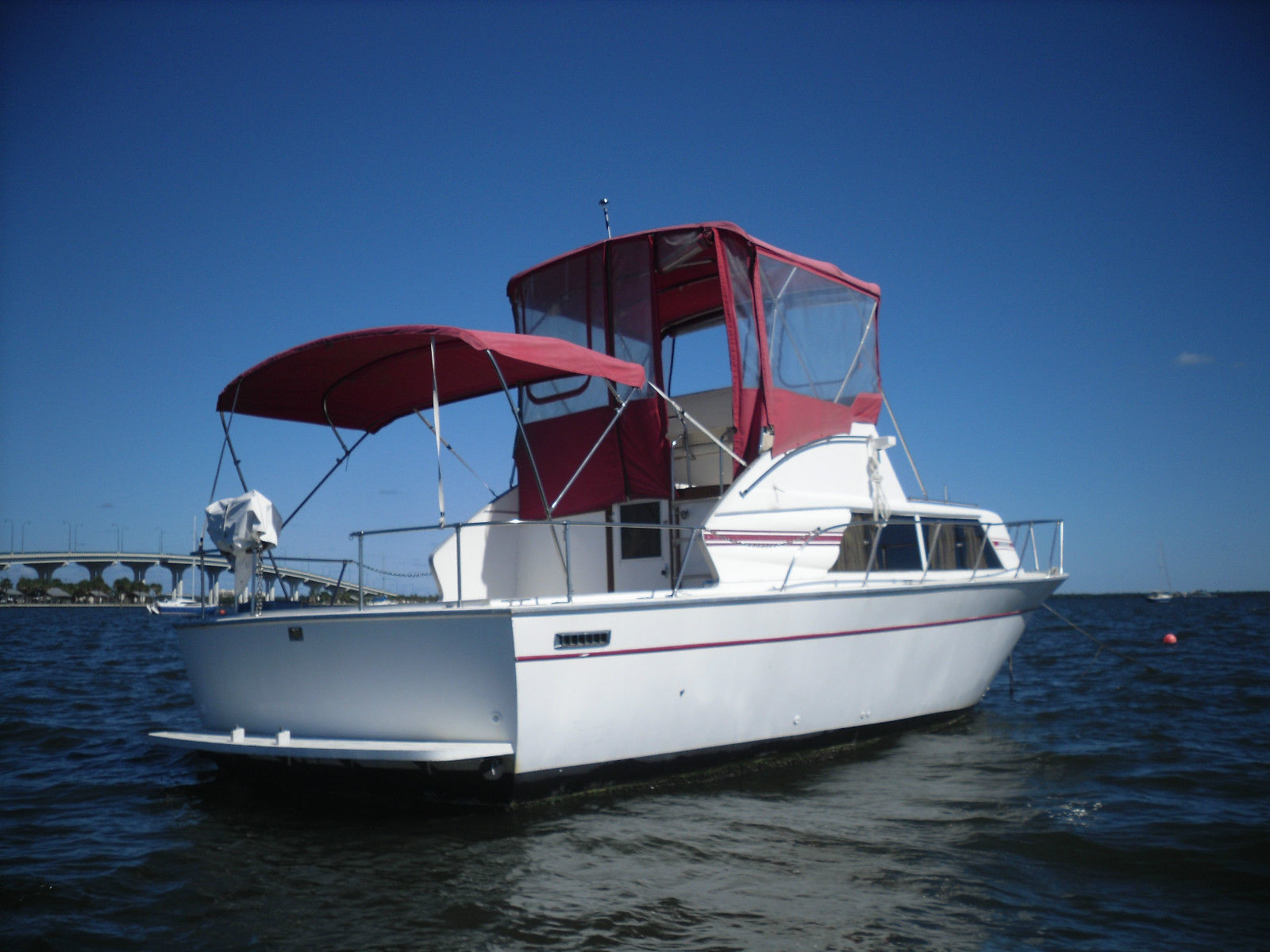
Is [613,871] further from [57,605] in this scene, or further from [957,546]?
[57,605]

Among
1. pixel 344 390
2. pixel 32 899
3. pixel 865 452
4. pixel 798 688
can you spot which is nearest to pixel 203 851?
pixel 32 899

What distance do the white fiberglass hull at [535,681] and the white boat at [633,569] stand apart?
0.02 metres

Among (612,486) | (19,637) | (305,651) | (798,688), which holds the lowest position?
(19,637)

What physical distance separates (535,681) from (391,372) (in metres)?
3.30

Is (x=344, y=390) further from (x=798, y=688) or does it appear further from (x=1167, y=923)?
(x=1167, y=923)

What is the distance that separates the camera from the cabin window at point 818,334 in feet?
29.2

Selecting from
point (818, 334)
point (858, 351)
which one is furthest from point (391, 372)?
point (858, 351)

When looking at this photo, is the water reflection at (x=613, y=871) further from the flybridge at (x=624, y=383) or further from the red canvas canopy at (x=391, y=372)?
the red canvas canopy at (x=391, y=372)

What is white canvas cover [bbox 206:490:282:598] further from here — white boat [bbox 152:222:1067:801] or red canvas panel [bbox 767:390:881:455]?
red canvas panel [bbox 767:390:881:455]

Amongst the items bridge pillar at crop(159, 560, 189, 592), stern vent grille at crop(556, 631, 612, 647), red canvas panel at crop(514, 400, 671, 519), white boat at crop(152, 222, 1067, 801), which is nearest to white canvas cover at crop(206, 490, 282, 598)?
white boat at crop(152, 222, 1067, 801)

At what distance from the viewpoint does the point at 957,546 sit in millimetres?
9914

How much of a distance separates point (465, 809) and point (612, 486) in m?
3.29

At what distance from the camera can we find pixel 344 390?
819 centimetres

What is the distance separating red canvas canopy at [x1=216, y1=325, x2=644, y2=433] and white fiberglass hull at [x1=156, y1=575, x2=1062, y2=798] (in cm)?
183
